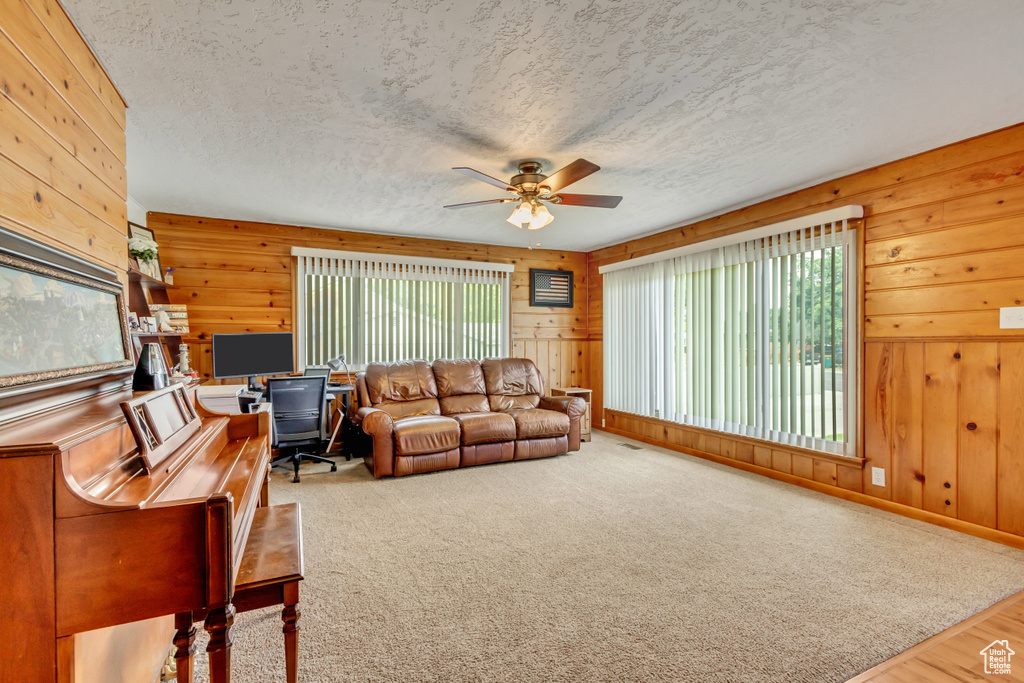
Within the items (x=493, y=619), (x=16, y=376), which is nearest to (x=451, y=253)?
(x=493, y=619)

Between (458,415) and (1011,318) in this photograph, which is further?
(458,415)

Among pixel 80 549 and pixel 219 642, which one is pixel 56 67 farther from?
pixel 219 642

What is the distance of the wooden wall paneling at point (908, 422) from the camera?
10.4 feet

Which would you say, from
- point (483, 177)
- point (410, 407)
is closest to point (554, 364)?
point (410, 407)

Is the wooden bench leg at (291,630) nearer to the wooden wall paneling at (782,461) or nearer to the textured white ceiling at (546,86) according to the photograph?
the textured white ceiling at (546,86)

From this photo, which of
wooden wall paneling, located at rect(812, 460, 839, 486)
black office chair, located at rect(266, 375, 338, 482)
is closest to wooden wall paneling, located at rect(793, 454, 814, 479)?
wooden wall paneling, located at rect(812, 460, 839, 486)

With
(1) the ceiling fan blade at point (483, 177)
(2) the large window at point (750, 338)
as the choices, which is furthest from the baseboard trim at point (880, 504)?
(1) the ceiling fan blade at point (483, 177)

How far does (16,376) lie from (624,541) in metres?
2.73

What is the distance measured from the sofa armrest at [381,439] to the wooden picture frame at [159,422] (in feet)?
7.00

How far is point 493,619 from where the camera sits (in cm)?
203

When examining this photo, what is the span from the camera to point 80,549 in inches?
37.3

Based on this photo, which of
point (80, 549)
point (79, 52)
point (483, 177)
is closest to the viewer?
point (80, 549)

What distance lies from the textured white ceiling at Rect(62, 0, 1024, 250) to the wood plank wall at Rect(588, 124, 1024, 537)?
229 mm

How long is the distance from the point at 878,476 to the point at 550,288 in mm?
4052
